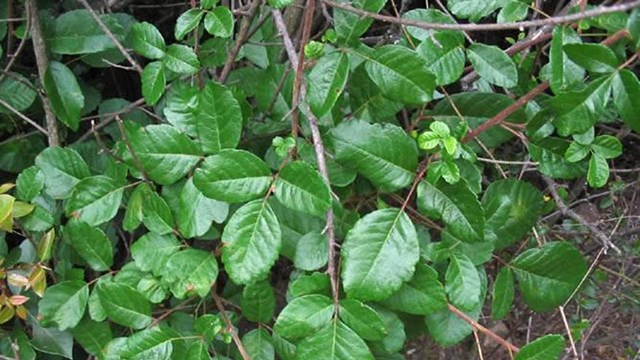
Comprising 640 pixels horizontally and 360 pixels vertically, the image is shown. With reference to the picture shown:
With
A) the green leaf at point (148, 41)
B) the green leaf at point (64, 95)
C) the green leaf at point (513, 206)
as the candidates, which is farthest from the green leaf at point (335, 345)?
the green leaf at point (64, 95)

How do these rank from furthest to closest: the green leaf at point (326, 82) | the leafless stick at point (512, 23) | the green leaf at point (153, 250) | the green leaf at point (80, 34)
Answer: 1. the green leaf at point (80, 34)
2. the green leaf at point (153, 250)
3. the green leaf at point (326, 82)
4. the leafless stick at point (512, 23)

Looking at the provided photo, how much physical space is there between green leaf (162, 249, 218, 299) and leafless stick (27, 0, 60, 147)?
470 millimetres

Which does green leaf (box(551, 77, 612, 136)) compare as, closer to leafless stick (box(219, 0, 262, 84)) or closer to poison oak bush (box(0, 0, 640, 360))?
poison oak bush (box(0, 0, 640, 360))

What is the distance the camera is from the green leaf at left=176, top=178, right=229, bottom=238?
1.01 metres

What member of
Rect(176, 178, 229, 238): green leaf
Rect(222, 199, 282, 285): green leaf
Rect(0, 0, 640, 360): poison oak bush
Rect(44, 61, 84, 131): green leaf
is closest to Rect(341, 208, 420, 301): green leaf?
Rect(0, 0, 640, 360): poison oak bush

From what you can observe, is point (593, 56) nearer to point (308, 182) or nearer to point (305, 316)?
point (308, 182)

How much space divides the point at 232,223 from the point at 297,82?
0.75 feet

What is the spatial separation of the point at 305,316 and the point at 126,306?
0.33 meters

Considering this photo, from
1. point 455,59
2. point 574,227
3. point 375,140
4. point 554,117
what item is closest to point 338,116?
point 375,140

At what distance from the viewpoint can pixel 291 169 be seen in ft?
3.04

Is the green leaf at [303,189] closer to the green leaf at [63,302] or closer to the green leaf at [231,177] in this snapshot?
the green leaf at [231,177]

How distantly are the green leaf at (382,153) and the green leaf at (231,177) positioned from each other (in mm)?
130

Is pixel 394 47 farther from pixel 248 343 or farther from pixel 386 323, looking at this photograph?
pixel 248 343

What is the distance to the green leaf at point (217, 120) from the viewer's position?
100 centimetres
